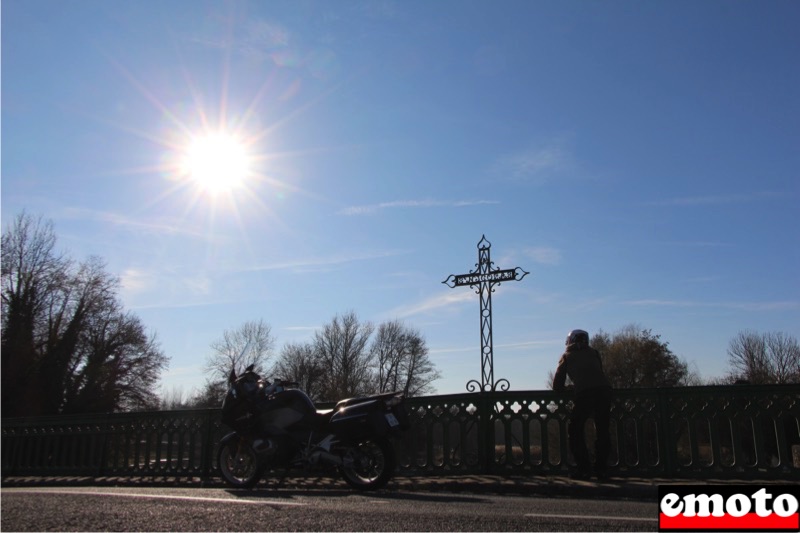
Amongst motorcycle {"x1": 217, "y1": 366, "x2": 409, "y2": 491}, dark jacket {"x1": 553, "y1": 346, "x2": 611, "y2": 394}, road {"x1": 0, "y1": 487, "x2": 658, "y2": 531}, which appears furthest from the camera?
dark jacket {"x1": 553, "y1": 346, "x2": 611, "y2": 394}

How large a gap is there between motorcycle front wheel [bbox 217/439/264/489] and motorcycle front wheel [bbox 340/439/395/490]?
127cm

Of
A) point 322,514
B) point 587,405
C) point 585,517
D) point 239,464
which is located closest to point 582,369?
point 587,405

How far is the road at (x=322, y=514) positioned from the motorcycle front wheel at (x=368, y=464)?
2.80ft

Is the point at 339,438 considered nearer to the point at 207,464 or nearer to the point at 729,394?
the point at 207,464

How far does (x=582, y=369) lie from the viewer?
755 centimetres

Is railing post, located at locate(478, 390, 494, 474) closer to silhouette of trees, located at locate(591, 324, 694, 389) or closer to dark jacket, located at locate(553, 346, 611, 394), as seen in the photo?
dark jacket, located at locate(553, 346, 611, 394)

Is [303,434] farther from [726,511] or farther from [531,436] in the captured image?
[726,511]

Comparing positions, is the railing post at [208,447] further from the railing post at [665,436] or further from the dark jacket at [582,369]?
the railing post at [665,436]

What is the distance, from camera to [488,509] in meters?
5.03

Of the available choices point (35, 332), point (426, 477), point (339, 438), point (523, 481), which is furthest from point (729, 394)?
point (35, 332)

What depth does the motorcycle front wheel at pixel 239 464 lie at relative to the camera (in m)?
7.75

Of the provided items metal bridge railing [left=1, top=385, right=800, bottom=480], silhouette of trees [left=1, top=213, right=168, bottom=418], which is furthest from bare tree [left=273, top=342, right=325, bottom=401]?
metal bridge railing [left=1, top=385, right=800, bottom=480]

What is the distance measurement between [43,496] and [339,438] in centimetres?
311

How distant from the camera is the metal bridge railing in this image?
735 centimetres
